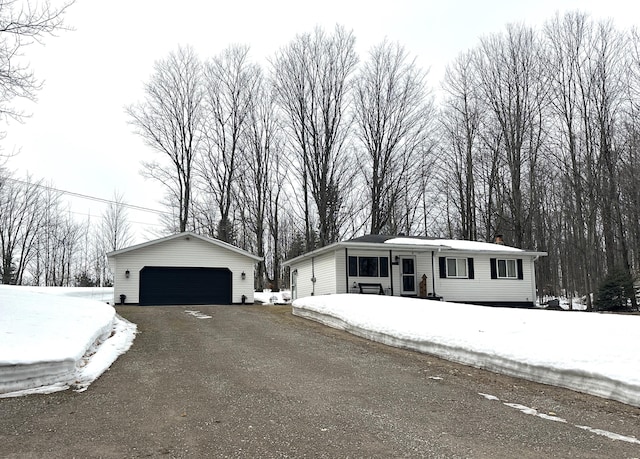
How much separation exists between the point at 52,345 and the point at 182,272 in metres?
16.0

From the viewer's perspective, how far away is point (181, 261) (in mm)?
23141

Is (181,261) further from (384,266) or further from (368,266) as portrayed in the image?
(384,266)

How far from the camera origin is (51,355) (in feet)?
22.4

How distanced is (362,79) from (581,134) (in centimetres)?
1342

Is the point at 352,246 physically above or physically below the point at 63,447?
above

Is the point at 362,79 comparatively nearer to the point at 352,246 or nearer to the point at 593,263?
the point at 352,246

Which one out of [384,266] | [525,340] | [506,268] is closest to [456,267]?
[506,268]

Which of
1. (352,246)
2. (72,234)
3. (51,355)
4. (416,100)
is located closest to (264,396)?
(51,355)

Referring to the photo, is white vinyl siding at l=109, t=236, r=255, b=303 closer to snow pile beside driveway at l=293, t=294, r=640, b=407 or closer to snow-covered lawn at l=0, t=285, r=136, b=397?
snow-covered lawn at l=0, t=285, r=136, b=397

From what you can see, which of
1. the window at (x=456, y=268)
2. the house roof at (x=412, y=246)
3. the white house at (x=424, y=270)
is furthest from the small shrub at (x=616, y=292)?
the window at (x=456, y=268)

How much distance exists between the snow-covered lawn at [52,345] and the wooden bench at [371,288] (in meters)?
11.2

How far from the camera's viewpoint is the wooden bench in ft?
69.9

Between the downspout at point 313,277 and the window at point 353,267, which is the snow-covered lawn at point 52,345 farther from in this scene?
the downspout at point 313,277

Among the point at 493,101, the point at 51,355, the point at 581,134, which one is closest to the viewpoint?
the point at 51,355
